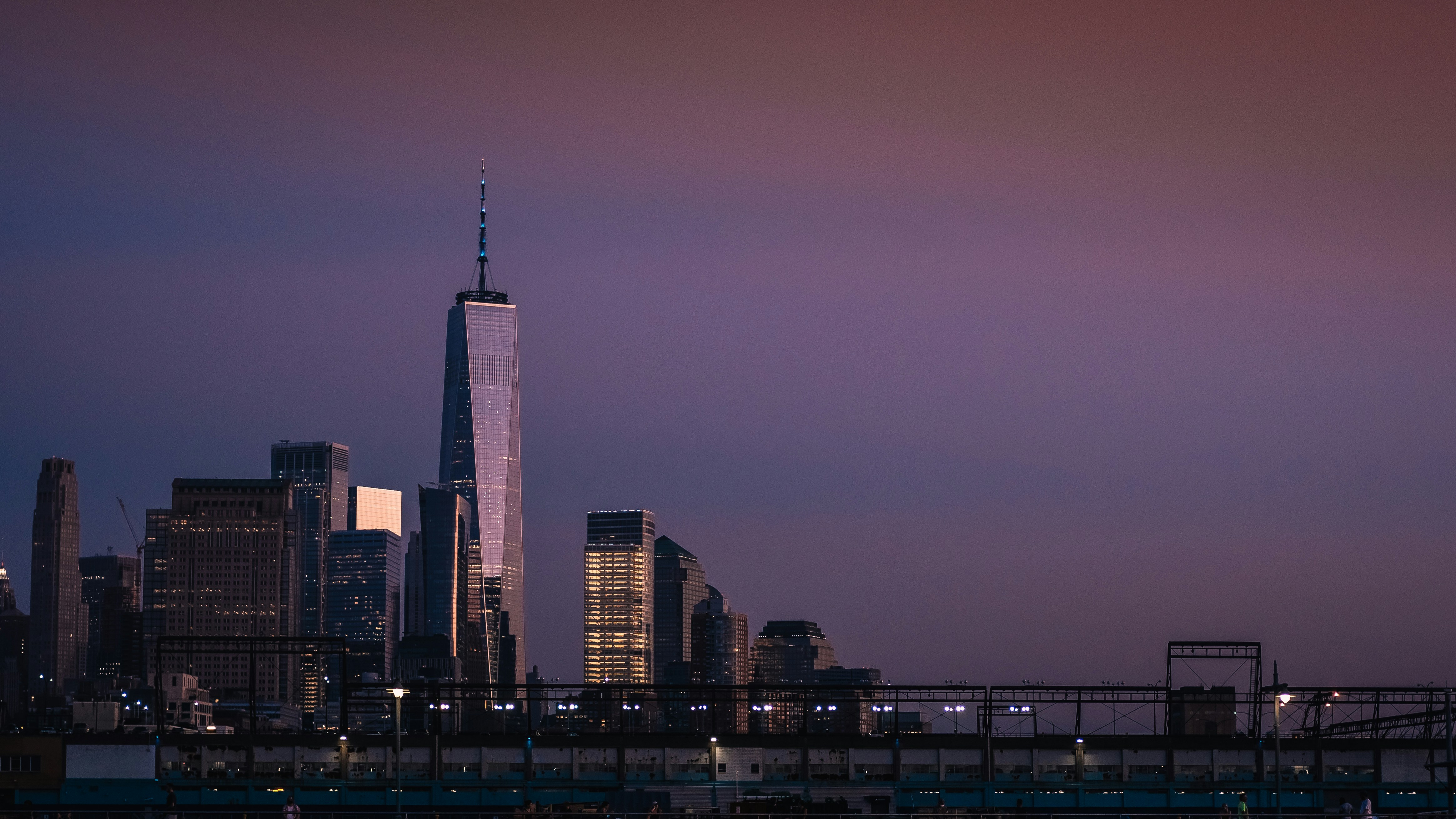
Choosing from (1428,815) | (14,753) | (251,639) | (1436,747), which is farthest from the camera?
(251,639)

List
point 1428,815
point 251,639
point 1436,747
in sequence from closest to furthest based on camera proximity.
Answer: point 1428,815
point 1436,747
point 251,639

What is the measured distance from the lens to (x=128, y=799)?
10338cm

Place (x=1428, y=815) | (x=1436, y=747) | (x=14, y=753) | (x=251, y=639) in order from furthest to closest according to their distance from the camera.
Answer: (x=251, y=639) < (x=1436, y=747) < (x=14, y=753) < (x=1428, y=815)

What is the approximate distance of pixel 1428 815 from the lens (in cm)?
6844

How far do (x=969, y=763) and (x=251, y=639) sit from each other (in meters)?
52.5

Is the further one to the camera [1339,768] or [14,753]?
[1339,768]

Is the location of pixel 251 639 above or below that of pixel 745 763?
above

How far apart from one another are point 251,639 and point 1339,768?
7782cm

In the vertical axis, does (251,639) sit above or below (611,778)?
above

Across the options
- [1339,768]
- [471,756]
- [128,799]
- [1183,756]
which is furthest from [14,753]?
[1339,768]

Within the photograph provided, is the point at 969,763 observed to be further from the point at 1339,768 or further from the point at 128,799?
the point at 128,799

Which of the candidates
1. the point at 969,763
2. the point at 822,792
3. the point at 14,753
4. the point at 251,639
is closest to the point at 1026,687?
the point at 969,763

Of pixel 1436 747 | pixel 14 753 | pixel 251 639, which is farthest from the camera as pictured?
pixel 251 639

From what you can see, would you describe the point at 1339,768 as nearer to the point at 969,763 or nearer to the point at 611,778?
the point at 969,763
